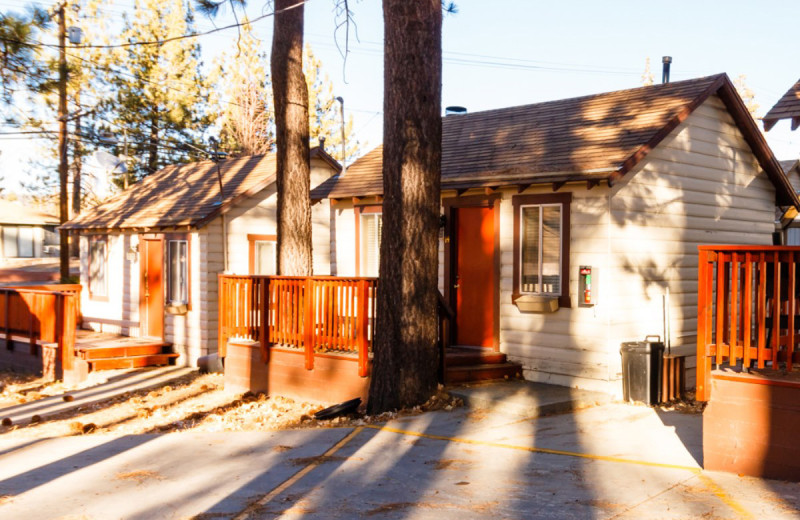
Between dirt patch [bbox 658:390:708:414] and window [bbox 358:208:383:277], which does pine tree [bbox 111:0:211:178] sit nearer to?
window [bbox 358:208:383:277]

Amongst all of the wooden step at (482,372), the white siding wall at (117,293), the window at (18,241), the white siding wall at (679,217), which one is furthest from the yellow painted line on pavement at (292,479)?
the window at (18,241)

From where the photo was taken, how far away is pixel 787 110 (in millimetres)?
10688

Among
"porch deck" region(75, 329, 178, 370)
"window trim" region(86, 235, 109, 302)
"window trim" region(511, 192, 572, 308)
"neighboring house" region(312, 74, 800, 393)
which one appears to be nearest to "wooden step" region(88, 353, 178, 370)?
"porch deck" region(75, 329, 178, 370)

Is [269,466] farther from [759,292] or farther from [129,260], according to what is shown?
[129,260]

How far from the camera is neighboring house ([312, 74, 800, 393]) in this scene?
11844mm

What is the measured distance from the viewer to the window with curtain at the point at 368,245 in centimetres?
1508

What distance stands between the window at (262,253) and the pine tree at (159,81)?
41.9 ft

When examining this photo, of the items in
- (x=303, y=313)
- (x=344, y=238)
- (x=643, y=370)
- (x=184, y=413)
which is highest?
(x=344, y=238)

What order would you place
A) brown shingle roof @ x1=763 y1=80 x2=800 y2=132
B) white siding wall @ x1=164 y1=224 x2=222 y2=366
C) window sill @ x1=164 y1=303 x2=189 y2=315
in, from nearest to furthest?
1. brown shingle roof @ x1=763 y1=80 x2=800 y2=132
2. white siding wall @ x1=164 y1=224 x2=222 y2=366
3. window sill @ x1=164 y1=303 x2=189 y2=315

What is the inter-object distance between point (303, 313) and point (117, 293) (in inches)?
397

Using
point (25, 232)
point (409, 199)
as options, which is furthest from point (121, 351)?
point (25, 232)

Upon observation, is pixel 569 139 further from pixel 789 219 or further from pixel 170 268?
pixel 170 268

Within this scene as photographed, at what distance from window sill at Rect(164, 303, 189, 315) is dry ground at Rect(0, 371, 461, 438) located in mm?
3141

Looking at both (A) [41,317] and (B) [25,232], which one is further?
(B) [25,232]
